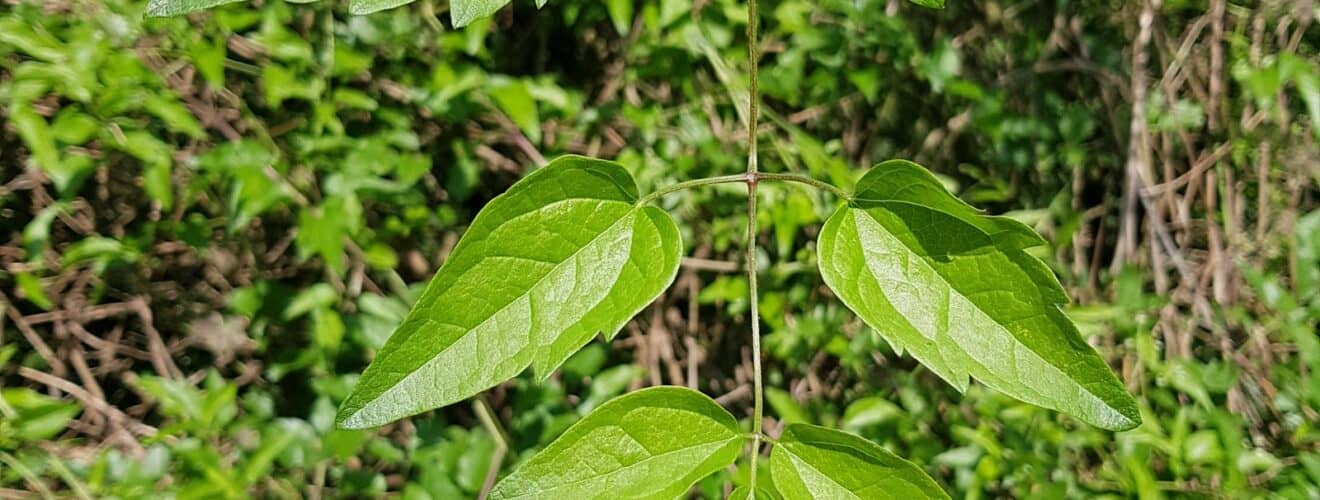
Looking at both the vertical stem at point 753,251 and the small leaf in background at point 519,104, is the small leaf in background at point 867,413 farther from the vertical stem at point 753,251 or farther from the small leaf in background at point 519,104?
the vertical stem at point 753,251

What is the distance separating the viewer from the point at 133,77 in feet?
6.12

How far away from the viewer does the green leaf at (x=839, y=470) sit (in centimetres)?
89

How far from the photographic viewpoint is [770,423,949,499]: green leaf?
888mm

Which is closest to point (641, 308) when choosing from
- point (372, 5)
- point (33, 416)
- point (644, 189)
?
point (372, 5)

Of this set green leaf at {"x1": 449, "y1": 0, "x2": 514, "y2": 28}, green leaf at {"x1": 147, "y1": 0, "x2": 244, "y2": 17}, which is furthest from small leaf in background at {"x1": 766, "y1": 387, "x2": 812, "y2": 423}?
green leaf at {"x1": 147, "y1": 0, "x2": 244, "y2": 17}

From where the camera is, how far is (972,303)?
3.01ft

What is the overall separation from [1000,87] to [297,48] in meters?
1.78

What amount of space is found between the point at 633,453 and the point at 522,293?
0.18 meters

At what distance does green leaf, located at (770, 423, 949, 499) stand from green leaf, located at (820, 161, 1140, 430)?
0.30ft

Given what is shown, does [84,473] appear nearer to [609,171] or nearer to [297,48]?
[297,48]

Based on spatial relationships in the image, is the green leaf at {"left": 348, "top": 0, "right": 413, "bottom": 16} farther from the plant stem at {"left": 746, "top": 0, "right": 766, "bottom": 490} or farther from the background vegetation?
the background vegetation

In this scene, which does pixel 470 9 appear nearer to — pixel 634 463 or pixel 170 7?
pixel 170 7

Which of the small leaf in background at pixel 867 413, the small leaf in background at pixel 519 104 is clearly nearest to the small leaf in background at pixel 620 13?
the small leaf in background at pixel 519 104

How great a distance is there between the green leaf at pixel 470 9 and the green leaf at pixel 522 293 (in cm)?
14
